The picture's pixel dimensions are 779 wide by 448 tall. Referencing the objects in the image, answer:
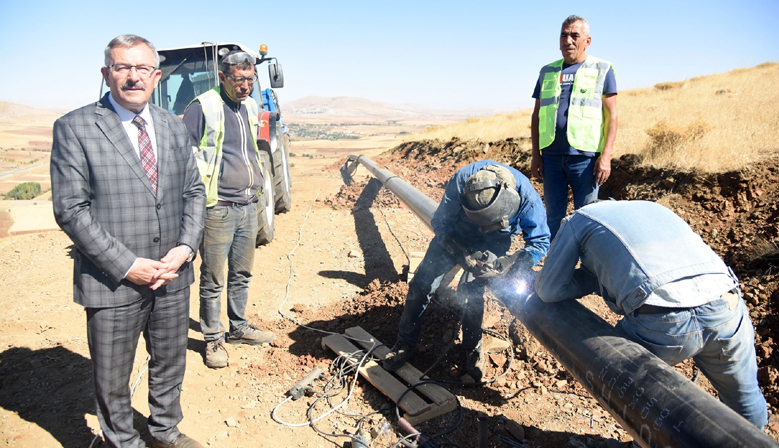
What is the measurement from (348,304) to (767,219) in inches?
160

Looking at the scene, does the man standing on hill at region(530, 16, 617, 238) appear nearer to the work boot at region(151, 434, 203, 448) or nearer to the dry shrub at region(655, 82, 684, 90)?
the work boot at region(151, 434, 203, 448)

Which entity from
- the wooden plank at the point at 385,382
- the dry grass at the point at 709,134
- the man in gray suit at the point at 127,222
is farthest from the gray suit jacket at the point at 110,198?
the dry grass at the point at 709,134

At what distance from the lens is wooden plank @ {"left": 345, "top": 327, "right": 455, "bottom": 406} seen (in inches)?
122

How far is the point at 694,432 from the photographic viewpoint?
168 centimetres

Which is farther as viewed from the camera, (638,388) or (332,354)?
(332,354)

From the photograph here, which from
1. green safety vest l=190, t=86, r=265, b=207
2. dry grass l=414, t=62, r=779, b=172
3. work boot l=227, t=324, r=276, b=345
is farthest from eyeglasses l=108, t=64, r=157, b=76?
dry grass l=414, t=62, r=779, b=172

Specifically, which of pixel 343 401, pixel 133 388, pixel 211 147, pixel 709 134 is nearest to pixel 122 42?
pixel 211 147

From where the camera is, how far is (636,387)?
6.33 feet

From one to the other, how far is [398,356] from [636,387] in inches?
71.5

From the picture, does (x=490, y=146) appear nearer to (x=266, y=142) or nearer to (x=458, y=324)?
(x=266, y=142)

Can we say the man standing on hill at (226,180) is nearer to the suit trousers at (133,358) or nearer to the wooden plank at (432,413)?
the suit trousers at (133,358)

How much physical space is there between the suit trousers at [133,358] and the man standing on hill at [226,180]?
0.89 m

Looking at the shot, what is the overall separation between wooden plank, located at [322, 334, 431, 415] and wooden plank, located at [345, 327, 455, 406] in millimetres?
68

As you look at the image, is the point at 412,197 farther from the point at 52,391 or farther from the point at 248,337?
the point at 52,391
